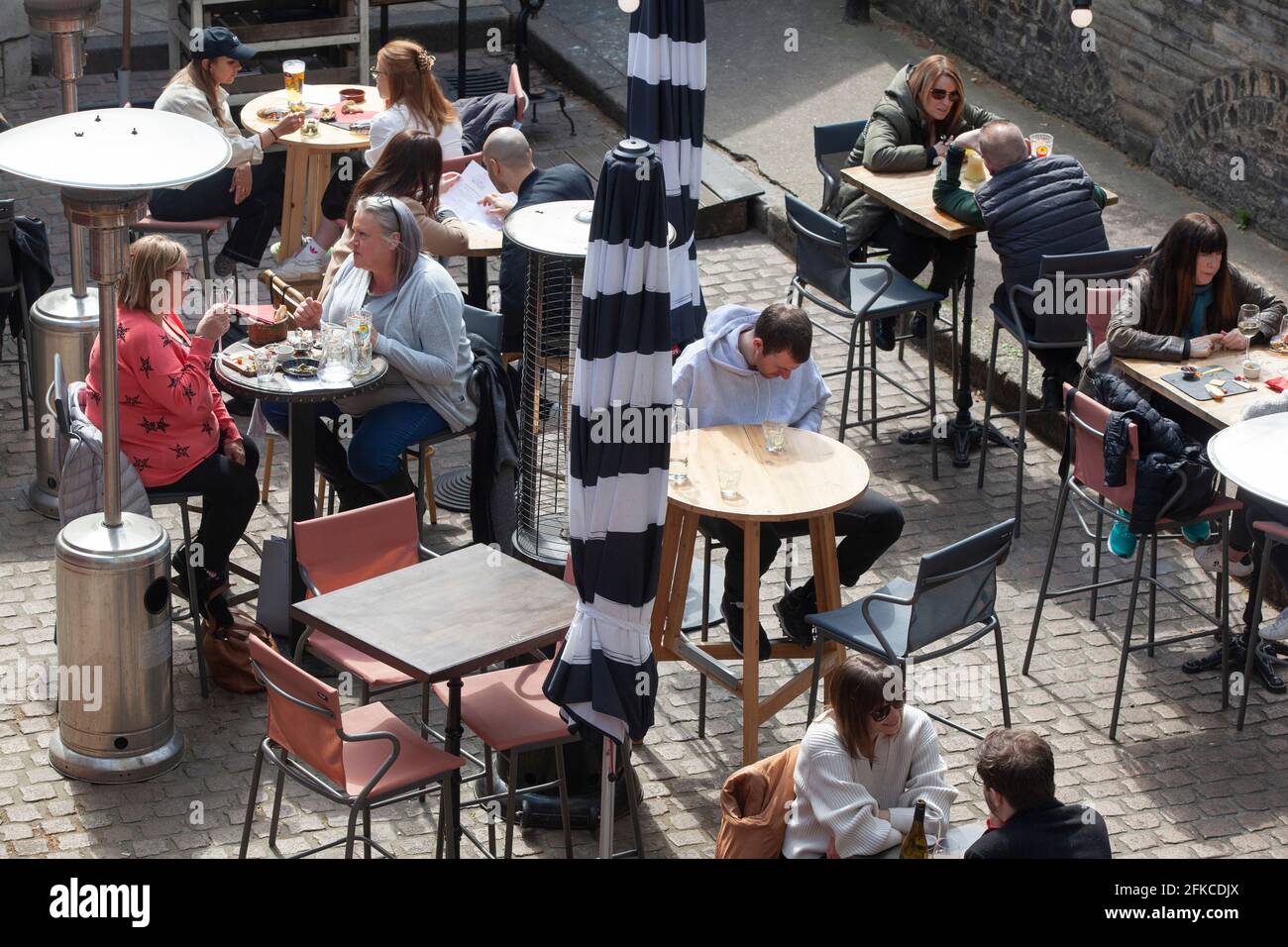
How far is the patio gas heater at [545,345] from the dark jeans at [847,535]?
0.67 m

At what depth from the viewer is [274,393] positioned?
7133mm

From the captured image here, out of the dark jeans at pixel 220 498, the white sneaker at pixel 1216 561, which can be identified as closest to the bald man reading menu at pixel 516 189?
the dark jeans at pixel 220 498

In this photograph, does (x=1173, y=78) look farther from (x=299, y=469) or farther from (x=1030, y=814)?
(x=1030, y=814)

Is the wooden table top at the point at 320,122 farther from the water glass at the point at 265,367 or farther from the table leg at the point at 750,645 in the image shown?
the table leg at the point at 750,645

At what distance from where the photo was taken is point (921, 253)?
31.4 ft

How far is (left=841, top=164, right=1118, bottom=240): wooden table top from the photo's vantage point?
9.00 meters

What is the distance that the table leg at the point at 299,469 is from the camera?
740 centimetres

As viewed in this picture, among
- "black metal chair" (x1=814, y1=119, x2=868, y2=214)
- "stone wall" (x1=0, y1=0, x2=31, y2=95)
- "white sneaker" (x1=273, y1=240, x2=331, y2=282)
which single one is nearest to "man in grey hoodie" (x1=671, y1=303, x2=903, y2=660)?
"black metal chair" (x1=814, y1=119, x2=868, y2=214)

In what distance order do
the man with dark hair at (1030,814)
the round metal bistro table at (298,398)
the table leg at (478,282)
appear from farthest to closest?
1. the table leg at (478,282)
2. the round metal bistro table at (298,398)
3. the man with dark hair at (1030,814)

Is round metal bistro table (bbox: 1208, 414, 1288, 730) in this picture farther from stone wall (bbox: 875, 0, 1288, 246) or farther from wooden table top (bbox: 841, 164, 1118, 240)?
stone wall (bbox: 875, 0, 1288, 246)

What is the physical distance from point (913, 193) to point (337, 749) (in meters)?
4.92

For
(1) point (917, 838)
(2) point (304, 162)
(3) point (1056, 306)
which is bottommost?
(1) point (917, 838)

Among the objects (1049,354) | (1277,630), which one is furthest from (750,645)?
(1049,354)

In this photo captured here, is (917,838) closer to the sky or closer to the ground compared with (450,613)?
closer to the ground
